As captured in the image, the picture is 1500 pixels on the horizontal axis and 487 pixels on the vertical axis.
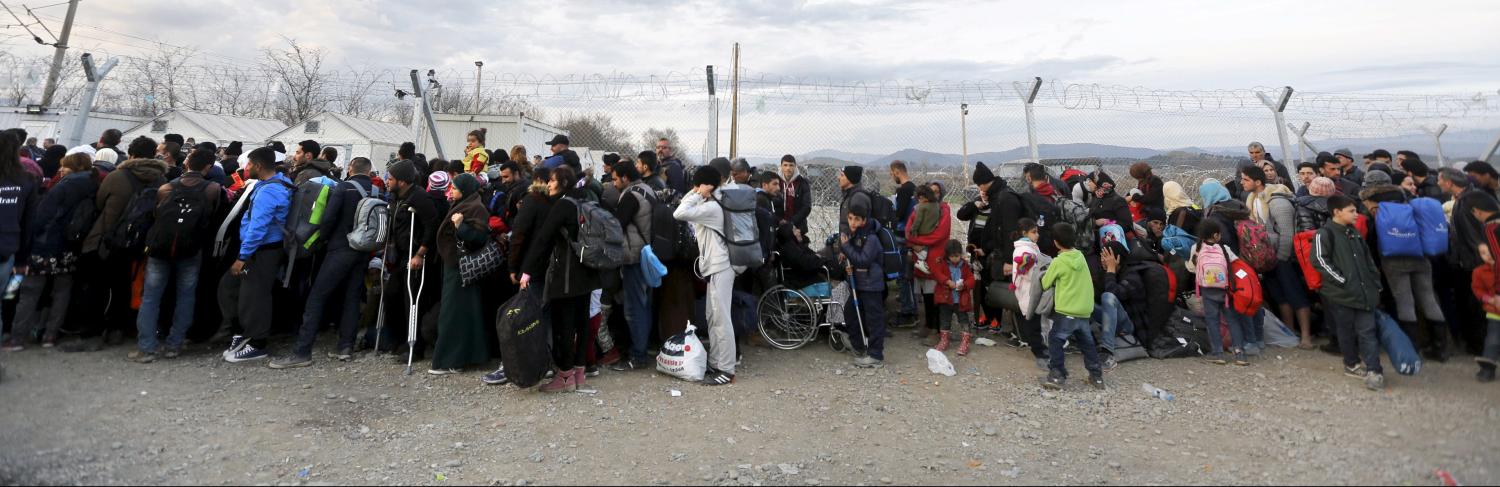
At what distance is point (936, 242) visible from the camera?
6461mm

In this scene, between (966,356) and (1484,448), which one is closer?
(1484,448)

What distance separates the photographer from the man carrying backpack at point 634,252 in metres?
5.39

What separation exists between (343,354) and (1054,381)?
18.6 feet

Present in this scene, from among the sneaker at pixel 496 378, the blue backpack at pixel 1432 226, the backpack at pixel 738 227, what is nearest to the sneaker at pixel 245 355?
the sneaker at pixel 496 378

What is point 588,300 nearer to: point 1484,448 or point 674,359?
point 674,359

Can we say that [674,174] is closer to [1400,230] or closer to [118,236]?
[118,236]

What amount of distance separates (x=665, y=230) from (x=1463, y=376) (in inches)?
237

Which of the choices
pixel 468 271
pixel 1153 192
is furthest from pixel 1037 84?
pixel 468 271

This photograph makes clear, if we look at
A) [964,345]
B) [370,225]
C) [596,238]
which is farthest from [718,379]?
[370,225]

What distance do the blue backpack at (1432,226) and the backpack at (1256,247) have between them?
95 cm

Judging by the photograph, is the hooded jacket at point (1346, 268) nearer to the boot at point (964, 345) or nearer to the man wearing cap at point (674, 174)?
the boot at point (964, 345)

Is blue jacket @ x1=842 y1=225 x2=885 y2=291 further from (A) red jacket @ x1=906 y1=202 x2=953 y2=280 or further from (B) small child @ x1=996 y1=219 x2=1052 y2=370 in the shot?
(B) small child @ x1=996 y1=219 x2=1052 y2=370

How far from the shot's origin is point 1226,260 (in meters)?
6.02

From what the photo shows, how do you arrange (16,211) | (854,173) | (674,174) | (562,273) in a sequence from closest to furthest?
(562,273)
(16,211)
(854,173)
(674,174)
